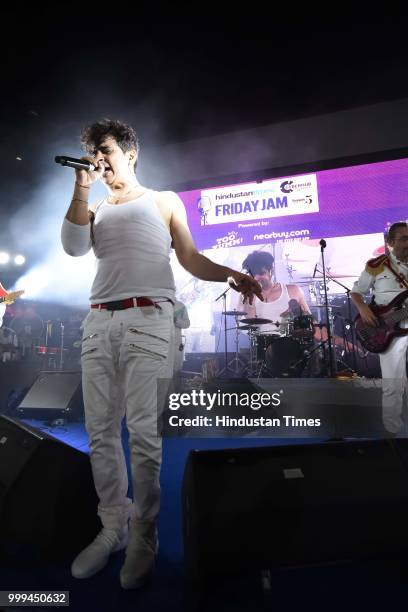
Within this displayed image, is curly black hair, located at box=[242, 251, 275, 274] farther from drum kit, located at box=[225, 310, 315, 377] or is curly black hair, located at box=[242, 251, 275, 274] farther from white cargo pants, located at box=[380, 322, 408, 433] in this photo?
white cargo pants, located at box=[380, 322, 408, 433]

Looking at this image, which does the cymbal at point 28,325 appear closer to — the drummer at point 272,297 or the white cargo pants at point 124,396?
the drummer at point 272,297

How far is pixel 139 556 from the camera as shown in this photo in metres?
1.18

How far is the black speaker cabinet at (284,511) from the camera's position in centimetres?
98

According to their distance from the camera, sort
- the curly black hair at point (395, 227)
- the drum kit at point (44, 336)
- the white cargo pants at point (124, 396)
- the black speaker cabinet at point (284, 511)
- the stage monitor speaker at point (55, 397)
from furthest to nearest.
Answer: the drum kit at point (44, 336) < the stage monitor speaker at point (55, 397) < the curly black hair at point (395, 227) < the white cargo pants at point (124, 396) < the black speaker cabinet at point (284, 511)

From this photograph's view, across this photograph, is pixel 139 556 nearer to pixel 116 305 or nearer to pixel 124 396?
pixel 124 396

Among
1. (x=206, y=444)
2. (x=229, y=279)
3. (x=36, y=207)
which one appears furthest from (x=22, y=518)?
(x=36, y=207)

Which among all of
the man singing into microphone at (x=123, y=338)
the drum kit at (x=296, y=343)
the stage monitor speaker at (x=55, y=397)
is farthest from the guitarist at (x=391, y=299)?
the stage monitor speaker at (x=55, y=397)

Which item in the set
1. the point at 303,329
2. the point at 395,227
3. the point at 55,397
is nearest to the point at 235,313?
the point at 303,329

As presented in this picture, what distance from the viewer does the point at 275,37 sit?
372 centimetres

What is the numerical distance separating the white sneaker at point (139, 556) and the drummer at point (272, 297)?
3.82m

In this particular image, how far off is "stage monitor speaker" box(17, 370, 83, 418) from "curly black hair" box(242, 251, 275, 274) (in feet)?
A: 8.68

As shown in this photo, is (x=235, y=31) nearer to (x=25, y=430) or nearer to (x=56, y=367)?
(x=25, y=430)

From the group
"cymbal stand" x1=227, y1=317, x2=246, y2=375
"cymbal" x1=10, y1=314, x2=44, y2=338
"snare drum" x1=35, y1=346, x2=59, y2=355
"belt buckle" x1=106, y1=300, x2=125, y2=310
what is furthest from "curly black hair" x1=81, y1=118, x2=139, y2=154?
"cymbal" x1=10, y1=314, x2=44, y2=338

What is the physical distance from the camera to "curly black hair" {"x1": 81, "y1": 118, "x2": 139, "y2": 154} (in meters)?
1.52
